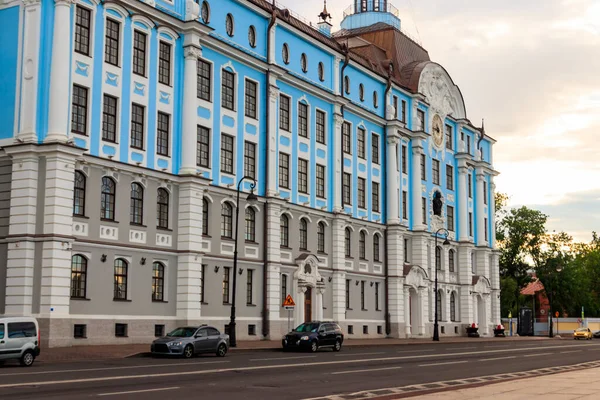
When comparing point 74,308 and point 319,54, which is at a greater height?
point 319,54

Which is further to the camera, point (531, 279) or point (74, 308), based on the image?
point (531, 279)

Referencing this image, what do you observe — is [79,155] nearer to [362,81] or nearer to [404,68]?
[362,81]

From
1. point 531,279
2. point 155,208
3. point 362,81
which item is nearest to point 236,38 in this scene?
point 155,208

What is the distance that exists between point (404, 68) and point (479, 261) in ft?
68.2

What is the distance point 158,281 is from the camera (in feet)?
135

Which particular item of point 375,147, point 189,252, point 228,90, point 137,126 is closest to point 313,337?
point 189,252

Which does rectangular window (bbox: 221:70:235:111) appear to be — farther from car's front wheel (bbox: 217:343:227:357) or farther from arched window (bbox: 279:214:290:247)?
car's front wheel (bbox: 217:343:227:357)

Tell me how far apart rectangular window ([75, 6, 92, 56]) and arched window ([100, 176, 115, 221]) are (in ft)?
19.2

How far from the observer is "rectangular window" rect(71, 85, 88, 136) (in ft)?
121

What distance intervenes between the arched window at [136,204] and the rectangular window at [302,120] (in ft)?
50.6

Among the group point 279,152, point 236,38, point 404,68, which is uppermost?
point 404,68

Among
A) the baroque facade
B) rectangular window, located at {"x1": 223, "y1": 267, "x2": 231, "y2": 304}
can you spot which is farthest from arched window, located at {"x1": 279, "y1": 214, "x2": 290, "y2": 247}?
rectangular window, located at {"x1": 223, "y1": 267, "x2": 231, "y2": 304}

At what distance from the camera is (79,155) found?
36000 mm

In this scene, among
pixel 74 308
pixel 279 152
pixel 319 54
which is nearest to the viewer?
pixel 74 308
